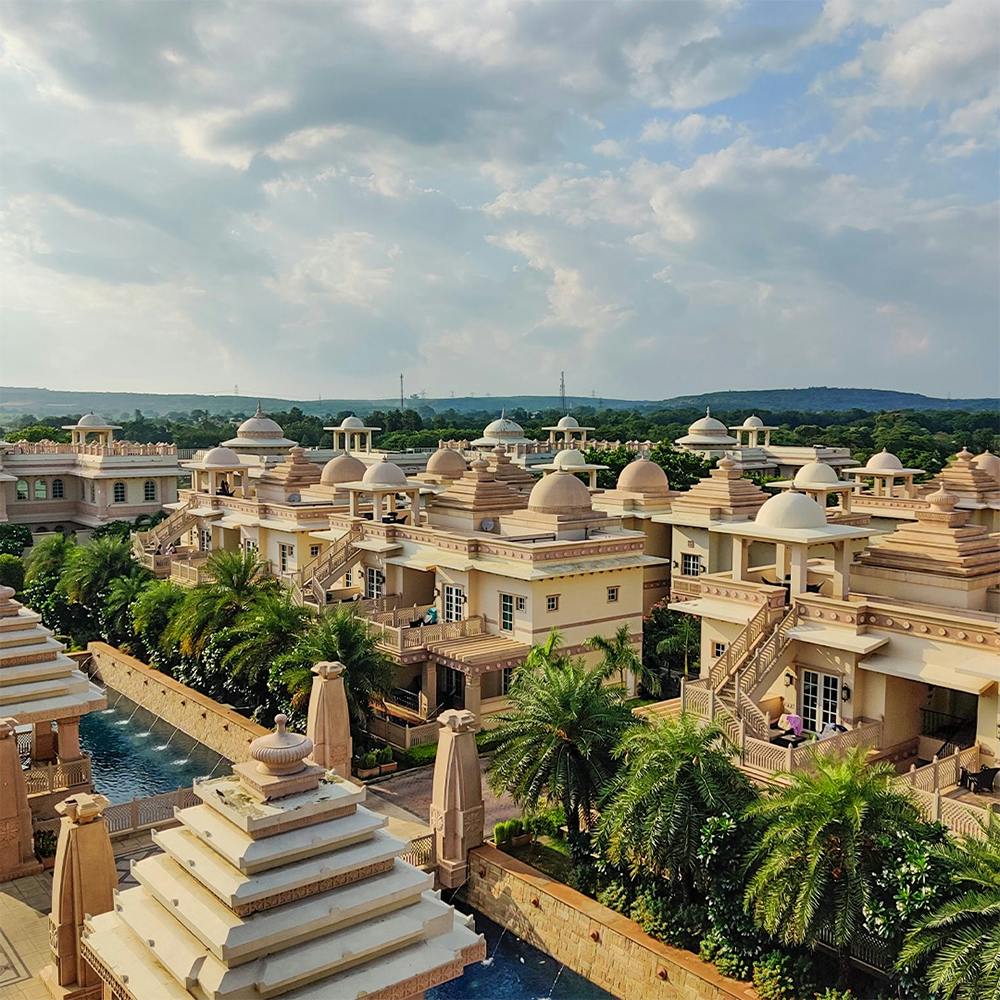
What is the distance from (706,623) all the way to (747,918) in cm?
1032

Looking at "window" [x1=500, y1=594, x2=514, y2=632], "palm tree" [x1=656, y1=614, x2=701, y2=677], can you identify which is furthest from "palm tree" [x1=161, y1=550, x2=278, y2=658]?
"palm tree" [x1=656, y1=614, x2=701, y2=677]

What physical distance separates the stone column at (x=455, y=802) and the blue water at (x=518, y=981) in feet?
5.82

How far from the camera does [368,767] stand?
23297 millimetres

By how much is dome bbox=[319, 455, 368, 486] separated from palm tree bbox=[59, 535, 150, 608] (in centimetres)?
812

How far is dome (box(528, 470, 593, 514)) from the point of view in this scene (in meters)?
30.8

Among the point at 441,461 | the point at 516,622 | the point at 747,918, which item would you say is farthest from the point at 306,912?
the point at 441,461

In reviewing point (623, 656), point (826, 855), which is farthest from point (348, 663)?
point (826, 855)

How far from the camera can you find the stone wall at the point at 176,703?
2605 centimetres

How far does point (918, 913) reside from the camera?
492 inches

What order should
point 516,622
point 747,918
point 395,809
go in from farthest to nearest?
point 516,622, point 395,809, point 747,918

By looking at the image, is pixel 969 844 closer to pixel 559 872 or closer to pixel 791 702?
pixel 559 872

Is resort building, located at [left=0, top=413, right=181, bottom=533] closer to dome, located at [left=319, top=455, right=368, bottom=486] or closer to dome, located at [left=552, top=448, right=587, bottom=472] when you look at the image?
dome, located at [left=319, top=455, right=368, bottom=486]

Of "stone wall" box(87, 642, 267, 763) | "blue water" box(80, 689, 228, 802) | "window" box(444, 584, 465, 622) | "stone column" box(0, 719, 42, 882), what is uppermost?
"window" box(444, 584, 465, 622)

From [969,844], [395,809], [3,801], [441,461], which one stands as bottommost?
[395,809]
